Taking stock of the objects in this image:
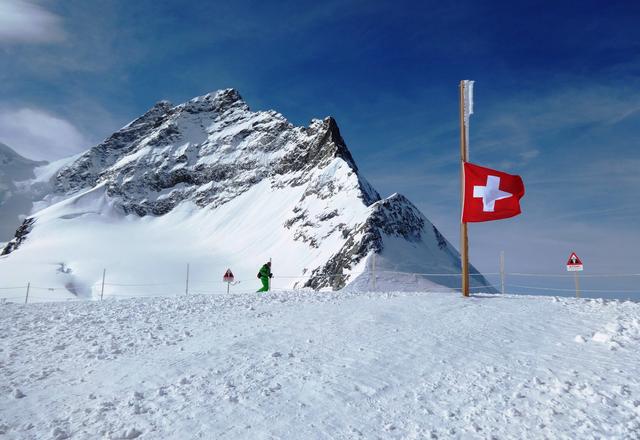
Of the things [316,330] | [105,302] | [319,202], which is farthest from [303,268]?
[316,330]

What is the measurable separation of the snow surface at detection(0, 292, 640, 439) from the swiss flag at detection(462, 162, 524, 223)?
3102 millimetres

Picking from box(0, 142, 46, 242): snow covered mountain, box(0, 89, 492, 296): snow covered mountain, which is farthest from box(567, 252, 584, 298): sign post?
box(0, 142, 46, 242): snow covered mountain

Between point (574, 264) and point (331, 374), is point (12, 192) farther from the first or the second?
point (331, 374)

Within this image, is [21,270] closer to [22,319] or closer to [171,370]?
[22,319]

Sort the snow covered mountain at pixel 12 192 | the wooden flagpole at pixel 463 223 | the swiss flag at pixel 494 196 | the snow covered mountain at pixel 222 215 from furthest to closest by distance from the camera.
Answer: the snow covered mountain at pixel 12 192 < the snow covered mountain at pixel 222 215 < the wooden flagpole at pixel 463 223 < the swiss flag at pixel 494 196

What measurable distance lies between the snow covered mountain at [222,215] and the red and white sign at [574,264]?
21.8 metres

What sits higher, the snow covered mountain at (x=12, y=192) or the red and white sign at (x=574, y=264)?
the snow covered mountain at (x=12, y=192)

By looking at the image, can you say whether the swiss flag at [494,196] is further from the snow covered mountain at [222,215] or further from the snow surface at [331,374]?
the snow covered mountain at [222,215]

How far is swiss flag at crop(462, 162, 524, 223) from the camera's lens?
13719mm

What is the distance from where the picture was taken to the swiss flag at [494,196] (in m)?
13.7

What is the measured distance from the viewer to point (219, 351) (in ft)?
27.9

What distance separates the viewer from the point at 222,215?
5069 inches

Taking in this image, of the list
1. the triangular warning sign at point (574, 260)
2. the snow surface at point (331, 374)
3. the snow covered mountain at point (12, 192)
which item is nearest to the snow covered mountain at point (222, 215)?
the snow covered mountain at point (12, 192)

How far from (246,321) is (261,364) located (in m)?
3.39
